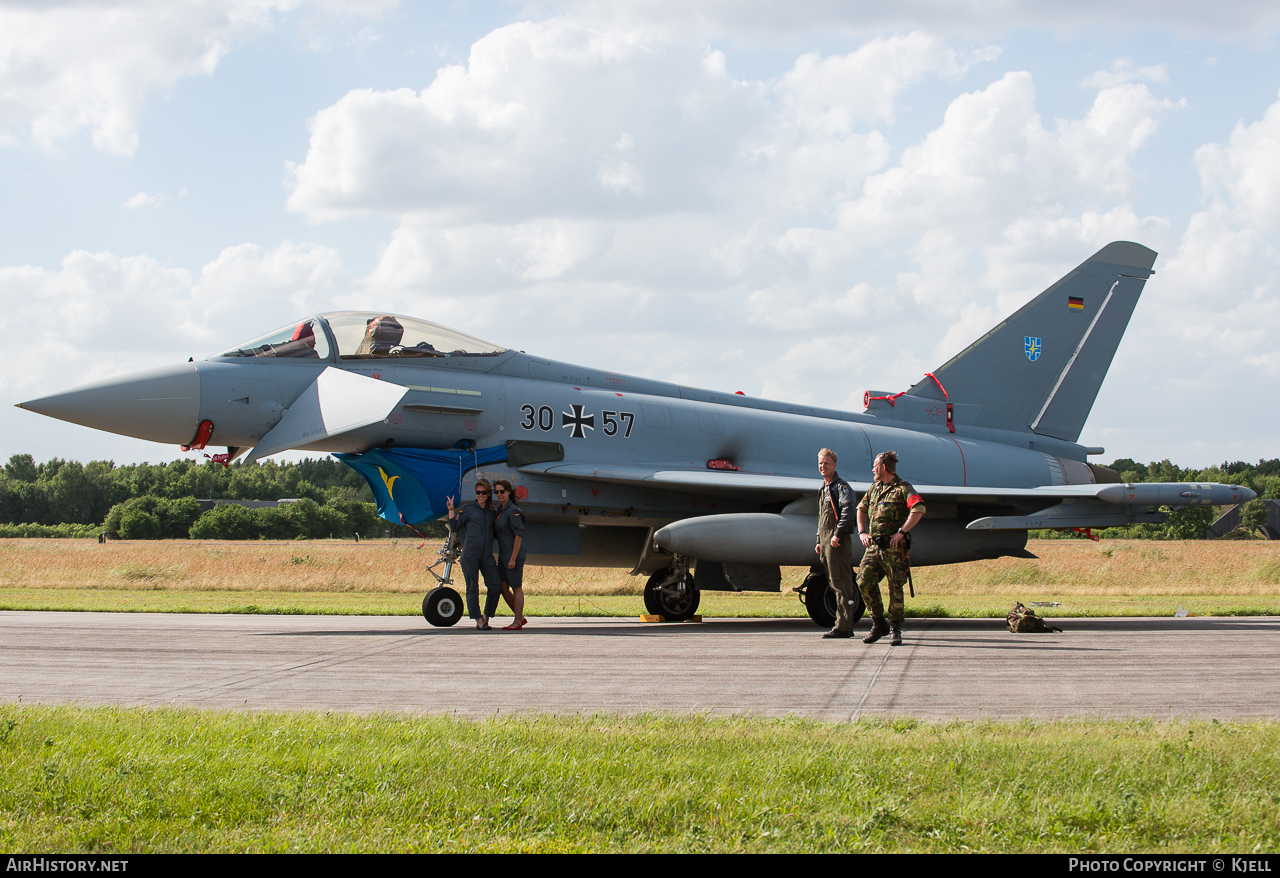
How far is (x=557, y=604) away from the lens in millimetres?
19766

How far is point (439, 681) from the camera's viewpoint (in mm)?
7359

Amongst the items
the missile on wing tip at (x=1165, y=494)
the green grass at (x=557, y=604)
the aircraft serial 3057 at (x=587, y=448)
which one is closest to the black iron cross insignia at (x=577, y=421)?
the aircraft serial 3057 at (x=587, y=448)

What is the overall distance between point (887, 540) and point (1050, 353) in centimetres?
912

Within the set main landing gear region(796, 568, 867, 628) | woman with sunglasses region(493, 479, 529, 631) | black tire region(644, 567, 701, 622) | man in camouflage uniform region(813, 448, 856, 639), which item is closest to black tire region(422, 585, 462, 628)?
woman with sunglasses region(493, 479, 529, 631)

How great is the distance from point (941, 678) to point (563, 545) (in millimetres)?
7286

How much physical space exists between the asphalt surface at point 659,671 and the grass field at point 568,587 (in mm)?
4986

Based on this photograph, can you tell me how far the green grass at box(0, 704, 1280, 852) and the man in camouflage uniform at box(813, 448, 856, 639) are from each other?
5.41m

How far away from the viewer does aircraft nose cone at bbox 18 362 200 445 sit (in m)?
12.0

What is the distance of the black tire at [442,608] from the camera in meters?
12.3

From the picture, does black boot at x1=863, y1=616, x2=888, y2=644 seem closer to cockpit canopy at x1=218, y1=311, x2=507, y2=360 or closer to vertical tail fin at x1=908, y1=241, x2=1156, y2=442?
cockpit canopy at x1=218, y1=311, x2=507, y2=360

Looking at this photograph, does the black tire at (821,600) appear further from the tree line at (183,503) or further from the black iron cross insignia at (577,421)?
the tree line at (183,503)
